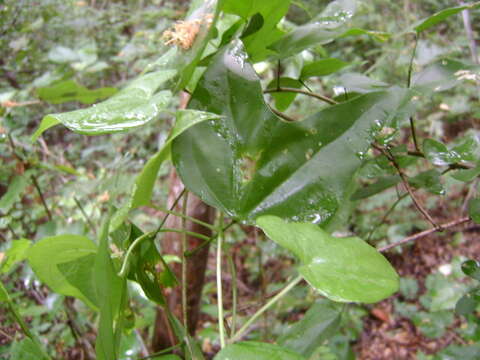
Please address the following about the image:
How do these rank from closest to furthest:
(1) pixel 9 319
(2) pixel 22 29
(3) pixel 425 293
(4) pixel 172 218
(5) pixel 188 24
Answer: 1. (5) pixel 188 24
2. (1) pixel 9 319
3. (4) pixel 172 218
4. (2) pixel 22 29
5. (3) pixel 425 293

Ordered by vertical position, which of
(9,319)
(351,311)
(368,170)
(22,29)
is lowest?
(351,311)

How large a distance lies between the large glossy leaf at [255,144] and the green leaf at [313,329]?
291 millimetres

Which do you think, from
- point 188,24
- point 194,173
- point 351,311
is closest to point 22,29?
point 188,24

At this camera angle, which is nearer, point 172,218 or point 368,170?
point 368,170

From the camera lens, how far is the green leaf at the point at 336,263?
308 mm

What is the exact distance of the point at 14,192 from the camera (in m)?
0.88

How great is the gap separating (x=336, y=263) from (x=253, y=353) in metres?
0.10

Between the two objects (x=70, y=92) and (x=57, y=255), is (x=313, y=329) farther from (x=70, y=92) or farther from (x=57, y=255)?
(x=70, y=92)

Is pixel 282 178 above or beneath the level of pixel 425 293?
above

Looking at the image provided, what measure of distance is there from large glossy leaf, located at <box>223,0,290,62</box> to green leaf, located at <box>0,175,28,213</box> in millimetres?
678

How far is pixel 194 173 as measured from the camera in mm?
415

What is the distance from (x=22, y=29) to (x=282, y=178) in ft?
5.33

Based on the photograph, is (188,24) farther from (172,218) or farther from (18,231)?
(18,231)

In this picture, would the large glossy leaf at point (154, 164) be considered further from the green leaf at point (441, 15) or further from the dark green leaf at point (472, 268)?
the dark green leaf at point (472, 268)
